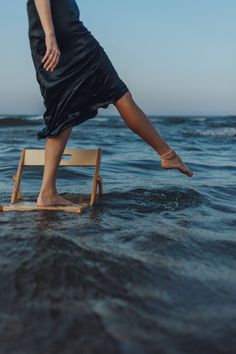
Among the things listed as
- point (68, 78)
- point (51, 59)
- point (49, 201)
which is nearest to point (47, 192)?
point (49, 201)

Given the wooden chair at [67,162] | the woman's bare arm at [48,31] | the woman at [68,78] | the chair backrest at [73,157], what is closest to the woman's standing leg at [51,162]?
the woman at [68,78]

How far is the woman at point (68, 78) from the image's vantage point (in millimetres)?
3564

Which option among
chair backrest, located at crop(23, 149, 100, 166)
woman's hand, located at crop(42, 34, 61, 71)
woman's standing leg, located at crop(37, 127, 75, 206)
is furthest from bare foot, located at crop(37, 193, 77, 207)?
woman's hand, located at crop(42, 34, 61, 71)

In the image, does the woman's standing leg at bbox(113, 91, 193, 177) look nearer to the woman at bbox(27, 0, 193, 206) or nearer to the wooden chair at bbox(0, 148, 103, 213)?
the woman at bbox(27, 0, 193, 206)

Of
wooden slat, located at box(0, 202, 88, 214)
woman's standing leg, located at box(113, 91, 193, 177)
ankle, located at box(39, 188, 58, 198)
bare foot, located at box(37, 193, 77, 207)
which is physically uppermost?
woman's standing leg, located at box(113, 91, 193, 177)

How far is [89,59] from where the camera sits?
359 centimetres

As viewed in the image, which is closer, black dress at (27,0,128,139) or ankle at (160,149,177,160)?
black dress at (27,0,128,139)

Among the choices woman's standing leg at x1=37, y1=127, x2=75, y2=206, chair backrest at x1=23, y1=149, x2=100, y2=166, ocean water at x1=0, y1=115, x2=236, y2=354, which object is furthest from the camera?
chair backrest at x1=23, y1=149, x2=100, y2=166

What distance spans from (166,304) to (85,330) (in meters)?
0.40

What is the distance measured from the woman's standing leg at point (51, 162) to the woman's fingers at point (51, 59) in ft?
1.63

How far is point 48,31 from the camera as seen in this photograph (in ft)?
11.2

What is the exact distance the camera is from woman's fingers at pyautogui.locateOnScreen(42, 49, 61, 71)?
3430 mm

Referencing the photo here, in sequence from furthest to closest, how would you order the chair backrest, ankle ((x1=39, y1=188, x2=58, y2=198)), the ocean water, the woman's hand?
the chair backrest, ankle ((x1=39, y1=188, x2=58, y2=198)), the woman's hand, the ocean water

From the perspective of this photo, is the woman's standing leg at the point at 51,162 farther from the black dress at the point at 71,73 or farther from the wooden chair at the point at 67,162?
the wooden chair at the point at 67,162
